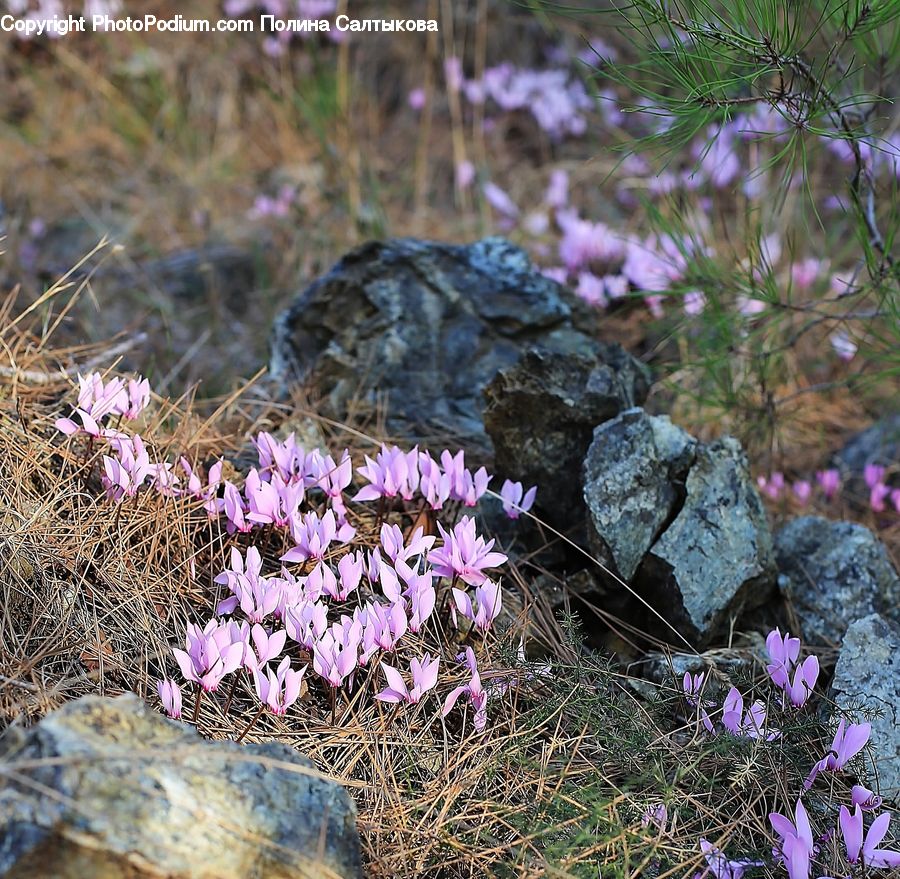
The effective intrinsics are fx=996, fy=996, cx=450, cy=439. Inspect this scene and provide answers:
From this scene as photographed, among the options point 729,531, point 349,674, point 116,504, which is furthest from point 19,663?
point 729,531

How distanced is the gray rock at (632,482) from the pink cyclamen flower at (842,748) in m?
0.59

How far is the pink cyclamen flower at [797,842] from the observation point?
170cm

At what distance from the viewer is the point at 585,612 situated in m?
2.46

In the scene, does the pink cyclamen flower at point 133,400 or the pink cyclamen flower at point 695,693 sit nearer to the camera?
the pink cyclamen flower at point 695,693

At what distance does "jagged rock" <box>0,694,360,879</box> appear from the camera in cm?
136

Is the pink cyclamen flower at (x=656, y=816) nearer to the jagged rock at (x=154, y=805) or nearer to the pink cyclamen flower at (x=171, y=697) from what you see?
the jagged rock at (x=154, y=805)

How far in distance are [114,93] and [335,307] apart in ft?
11.4

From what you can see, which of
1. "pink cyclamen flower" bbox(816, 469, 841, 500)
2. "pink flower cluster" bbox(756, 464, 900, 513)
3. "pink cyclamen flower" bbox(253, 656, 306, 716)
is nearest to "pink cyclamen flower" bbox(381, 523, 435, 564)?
"pink cyclamen flower" bbox(253, 656, 306, 716)

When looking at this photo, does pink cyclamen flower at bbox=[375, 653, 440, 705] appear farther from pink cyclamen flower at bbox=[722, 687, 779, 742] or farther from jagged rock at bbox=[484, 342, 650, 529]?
jagged rock at bbox=[484, 342, 650, 529]

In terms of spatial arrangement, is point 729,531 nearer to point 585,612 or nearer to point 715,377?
point 585,612

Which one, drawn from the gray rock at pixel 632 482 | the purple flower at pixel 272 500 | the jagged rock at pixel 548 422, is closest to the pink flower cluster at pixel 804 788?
the gray rock at pixel 632 482

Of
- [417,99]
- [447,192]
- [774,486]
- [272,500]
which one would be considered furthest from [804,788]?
[417,99]

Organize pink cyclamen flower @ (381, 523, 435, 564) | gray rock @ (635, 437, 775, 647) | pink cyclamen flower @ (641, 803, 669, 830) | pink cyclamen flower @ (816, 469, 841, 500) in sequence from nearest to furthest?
pink cyclamen flower @ (641, 803, 669, 830) → pink cyclamen flower @ (381, 523, 435, 564) → gray rock @ (635, 437, 775, 647) → pink cyclamen flower @ (816, 469, 841, 500)

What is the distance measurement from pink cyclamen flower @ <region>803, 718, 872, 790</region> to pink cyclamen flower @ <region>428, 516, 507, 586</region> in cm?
74
